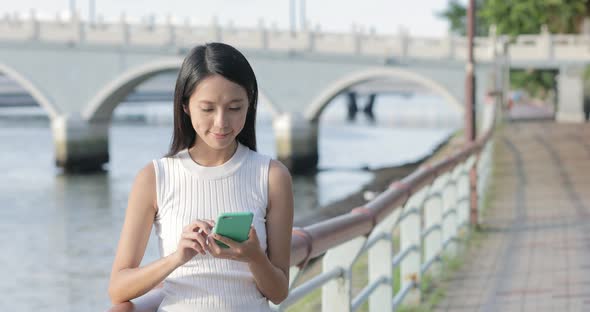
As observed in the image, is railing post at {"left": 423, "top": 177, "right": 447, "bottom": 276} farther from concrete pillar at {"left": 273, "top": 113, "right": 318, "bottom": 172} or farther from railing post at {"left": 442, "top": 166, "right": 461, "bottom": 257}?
concrete pillar at {"left": 273, "top": 113, "right": 318, "bottom": 172}

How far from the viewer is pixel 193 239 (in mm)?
1979

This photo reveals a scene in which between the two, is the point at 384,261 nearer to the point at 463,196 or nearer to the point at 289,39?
the point at 463,196

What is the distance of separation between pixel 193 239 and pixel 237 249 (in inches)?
3.7

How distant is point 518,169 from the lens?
17406 mm

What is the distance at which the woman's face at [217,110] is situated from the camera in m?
2.22

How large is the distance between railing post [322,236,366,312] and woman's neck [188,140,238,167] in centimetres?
124

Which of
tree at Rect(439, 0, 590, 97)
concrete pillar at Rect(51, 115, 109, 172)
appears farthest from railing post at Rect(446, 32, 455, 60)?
concrete pillar at Rect(51, 115, 109, 172)

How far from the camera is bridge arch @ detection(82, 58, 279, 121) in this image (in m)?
36.7

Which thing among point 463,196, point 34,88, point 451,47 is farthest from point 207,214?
point 34,88

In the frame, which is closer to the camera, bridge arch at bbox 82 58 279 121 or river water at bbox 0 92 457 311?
river water at bbox 0 92 457 311

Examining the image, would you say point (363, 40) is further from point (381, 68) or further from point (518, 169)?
point (518, 169)

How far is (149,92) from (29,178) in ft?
137

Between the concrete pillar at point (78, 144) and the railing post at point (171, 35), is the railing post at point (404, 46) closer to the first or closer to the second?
the railing post at point (171, 35)

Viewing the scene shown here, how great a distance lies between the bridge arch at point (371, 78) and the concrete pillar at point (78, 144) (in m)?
8.35
